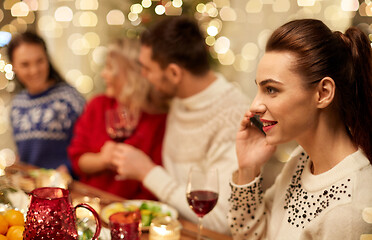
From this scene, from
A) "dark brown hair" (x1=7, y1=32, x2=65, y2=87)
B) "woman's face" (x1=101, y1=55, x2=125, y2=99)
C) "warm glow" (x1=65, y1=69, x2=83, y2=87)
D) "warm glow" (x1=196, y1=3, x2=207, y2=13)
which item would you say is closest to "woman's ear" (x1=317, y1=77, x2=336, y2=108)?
"woman's face" (x1=101, y1=55, x2=125, y2=99)

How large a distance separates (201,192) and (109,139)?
1076 millimetres

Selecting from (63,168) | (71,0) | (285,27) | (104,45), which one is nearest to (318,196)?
(285,27)

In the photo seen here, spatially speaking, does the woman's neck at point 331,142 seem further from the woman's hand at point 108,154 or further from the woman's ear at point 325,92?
the woman's hand at point 108,154

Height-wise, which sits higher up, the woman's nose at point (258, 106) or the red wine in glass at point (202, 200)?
the woman's nose at point (258, 106)

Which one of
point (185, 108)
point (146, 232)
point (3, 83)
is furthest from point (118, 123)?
point (3, 83)

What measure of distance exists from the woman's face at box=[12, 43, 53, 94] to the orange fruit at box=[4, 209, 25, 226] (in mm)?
1735

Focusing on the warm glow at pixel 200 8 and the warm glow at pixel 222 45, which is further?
the warm glow at pixel 222 45

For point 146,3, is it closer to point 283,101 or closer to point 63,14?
point 63,14

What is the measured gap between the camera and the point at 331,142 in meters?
1.01

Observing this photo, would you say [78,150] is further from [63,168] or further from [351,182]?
[351,182]

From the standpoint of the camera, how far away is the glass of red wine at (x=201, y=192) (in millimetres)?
1142

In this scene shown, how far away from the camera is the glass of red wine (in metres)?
1.14

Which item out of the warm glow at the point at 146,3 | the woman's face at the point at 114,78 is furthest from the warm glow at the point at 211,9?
the woman's face at the point at 114,78

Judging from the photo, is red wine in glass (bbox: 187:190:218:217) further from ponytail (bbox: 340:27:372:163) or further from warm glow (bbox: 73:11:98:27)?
warm glow (bbox: 73:11:98:27)
